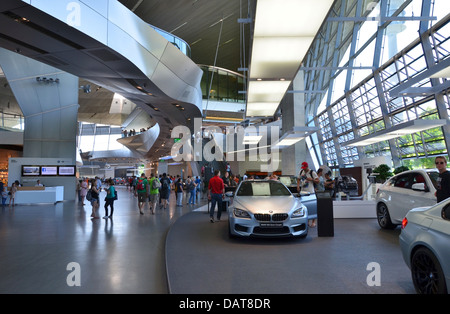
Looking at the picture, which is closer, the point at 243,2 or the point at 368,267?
the point at 368,267

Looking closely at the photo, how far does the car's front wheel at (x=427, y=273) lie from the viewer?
3.51 m

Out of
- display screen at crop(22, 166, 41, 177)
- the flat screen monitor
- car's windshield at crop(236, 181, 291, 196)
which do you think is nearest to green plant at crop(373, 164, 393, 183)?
the flat screen monitor

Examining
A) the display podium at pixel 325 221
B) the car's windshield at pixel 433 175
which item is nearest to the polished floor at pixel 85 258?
the display podium at pixel 325 221

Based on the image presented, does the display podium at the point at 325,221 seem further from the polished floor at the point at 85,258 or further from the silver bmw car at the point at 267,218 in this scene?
the polished floor at the point at 85,258

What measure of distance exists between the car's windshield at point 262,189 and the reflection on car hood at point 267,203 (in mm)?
479

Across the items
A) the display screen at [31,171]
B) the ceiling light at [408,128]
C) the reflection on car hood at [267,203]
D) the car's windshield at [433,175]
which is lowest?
the reflection on car hood at [267,203]

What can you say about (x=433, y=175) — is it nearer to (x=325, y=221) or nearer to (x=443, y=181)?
(x=443, y=181)

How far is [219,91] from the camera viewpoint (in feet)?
152

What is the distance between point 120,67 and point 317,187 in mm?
8879

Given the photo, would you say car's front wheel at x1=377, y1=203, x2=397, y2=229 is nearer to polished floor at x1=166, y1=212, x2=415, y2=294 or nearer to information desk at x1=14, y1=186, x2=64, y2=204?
polished floor at x1=166, y1=212, x2=415, y2=294

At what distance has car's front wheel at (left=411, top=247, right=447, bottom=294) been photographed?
3.51 m

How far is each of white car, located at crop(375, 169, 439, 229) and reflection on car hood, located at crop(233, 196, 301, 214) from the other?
262 cm
